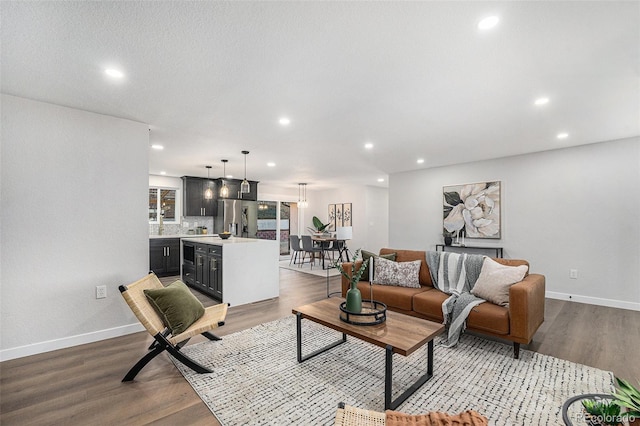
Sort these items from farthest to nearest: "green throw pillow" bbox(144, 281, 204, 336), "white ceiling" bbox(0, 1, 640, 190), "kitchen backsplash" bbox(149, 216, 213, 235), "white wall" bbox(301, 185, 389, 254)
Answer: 1. "white wall" bbox(301, 185, 389, 254)
2. "kitchen backsplash" bbox(149, 216, 213, 235)
3. "green throw pillow" bbox(144, 281, 204, 336)
4. "white ceiling" bbox(0, 1, 640, 190)

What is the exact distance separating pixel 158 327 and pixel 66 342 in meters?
1.30

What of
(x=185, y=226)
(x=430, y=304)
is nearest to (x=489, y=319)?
(x=430, y=304)

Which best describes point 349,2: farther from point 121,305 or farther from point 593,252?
point 593,252

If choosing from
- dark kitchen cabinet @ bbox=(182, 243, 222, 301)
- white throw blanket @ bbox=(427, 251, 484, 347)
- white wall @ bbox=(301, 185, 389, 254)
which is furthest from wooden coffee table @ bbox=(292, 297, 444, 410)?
white wall @ bbox=(301, 185, 389, 254)

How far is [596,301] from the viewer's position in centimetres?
434

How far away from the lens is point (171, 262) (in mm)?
6395

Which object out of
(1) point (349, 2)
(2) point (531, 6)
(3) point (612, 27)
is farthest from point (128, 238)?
(3) point (612, 27)

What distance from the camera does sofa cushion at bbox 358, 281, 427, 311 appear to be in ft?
11.1

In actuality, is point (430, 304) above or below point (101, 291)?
below

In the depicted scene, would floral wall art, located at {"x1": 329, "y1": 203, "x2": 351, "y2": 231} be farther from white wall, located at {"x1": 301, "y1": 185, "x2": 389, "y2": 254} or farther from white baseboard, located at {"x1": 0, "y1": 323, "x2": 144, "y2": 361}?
white baseboard, located at {"x1": 0, "y1": 323, "x2": 144, "y2": 361}

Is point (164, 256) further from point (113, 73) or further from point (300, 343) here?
point (300, 343)

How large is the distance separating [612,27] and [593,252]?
3963mm

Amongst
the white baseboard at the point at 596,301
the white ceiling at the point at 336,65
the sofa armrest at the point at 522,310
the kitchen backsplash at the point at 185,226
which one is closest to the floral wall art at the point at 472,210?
the white baseboard at the point at 596,301

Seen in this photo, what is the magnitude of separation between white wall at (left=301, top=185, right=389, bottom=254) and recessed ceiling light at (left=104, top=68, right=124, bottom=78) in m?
7.88
